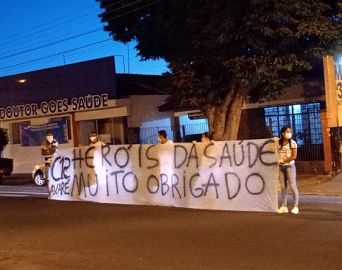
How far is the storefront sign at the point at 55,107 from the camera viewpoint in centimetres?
2978

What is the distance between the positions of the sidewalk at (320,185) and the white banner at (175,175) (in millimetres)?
3590

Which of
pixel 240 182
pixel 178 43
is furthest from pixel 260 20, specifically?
pixel 240 182

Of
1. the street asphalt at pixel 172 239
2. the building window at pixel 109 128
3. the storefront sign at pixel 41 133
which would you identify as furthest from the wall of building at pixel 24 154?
the street asphalt at pixel 172 239

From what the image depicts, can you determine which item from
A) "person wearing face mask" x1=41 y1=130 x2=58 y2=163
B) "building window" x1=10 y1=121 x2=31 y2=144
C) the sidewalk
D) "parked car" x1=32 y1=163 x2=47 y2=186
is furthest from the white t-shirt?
"building window" x1=10 y1=121 x2=31 y2=144

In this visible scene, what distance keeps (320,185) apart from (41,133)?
63.7 feet

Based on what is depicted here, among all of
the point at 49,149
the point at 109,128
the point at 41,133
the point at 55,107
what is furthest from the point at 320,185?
the point at 41,133

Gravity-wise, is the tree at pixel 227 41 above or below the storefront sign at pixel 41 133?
above

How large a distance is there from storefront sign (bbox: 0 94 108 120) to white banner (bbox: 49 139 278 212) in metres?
13.5

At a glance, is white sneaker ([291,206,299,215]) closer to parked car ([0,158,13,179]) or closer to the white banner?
the white banner

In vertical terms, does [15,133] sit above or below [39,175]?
above

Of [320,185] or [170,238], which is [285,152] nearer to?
[170,238]

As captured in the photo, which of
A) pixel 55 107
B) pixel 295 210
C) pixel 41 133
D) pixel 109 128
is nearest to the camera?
pixel 295 210

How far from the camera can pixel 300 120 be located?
72.9 feet

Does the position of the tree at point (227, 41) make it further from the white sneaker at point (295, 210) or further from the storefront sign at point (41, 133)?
the storefront sign at point (41, 133)
